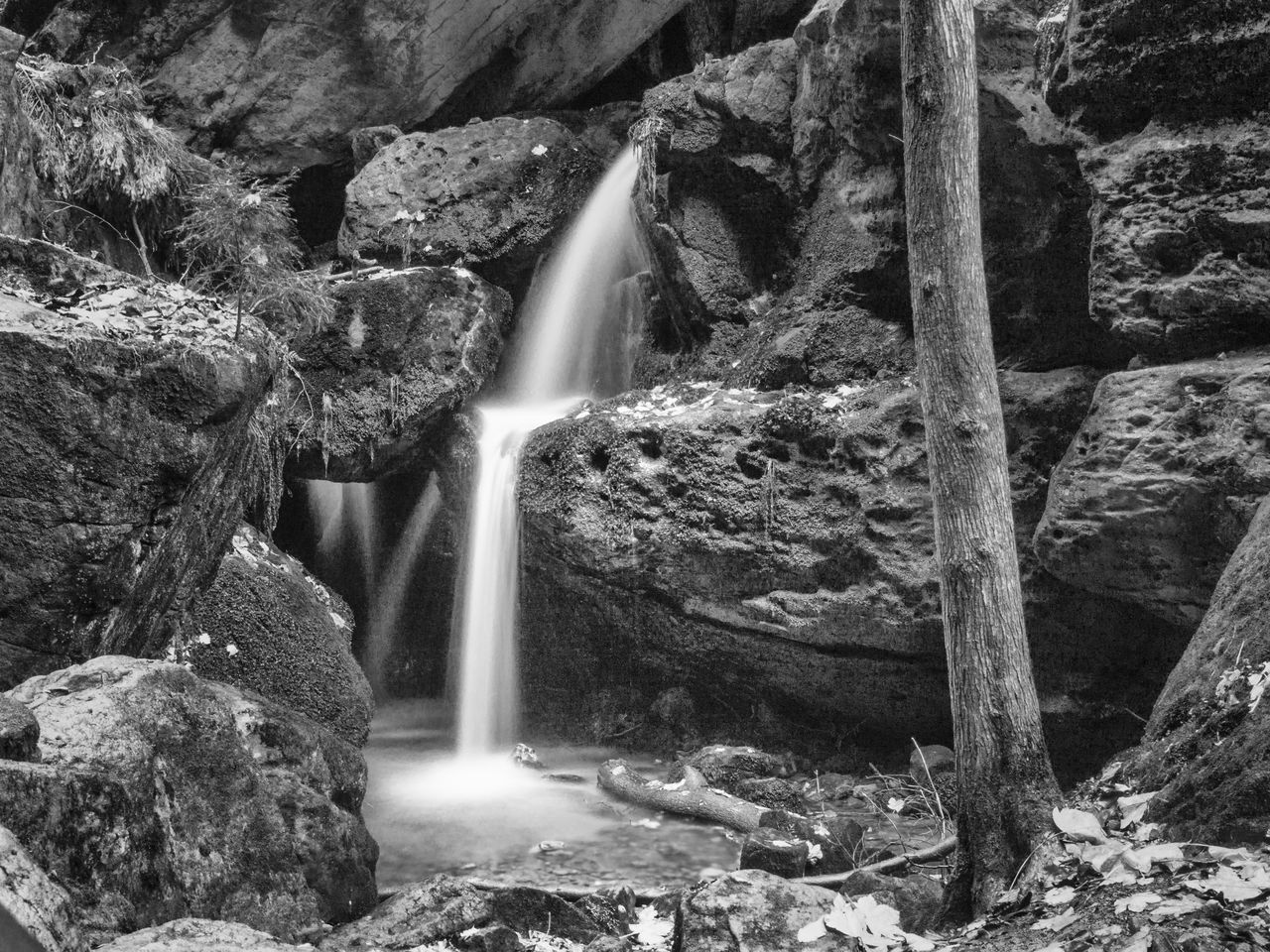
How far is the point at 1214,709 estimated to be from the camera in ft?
11.9

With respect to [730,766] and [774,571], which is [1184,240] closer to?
[774,571]

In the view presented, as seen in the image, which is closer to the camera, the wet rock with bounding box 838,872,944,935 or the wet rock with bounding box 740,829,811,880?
the wet rock with bounding box 838,872,944,935

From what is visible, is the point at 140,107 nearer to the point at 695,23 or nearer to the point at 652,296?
the point at 652,296

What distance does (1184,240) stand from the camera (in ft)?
18.9

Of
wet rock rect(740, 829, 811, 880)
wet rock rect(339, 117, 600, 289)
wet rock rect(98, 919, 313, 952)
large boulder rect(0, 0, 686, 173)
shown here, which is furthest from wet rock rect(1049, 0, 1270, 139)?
large boulder rect(0, 0, 686, 173)

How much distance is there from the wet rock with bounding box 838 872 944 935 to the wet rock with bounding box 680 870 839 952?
0.62 m

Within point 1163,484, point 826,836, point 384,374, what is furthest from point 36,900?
point 384,374

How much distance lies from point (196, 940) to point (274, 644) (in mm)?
3999

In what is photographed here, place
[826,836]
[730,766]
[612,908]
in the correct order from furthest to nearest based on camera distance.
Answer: [730,766] < [826,836] < [612,908]

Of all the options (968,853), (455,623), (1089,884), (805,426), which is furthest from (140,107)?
(1089,884)

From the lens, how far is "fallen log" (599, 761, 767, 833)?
21.3ft

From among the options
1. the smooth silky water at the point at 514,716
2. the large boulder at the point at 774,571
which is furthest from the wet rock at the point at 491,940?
the large boulder at the point at 774,571

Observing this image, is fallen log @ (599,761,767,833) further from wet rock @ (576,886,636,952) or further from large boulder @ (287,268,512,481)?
large boulder @ (287,268,512,481)

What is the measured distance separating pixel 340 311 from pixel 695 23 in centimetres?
634
